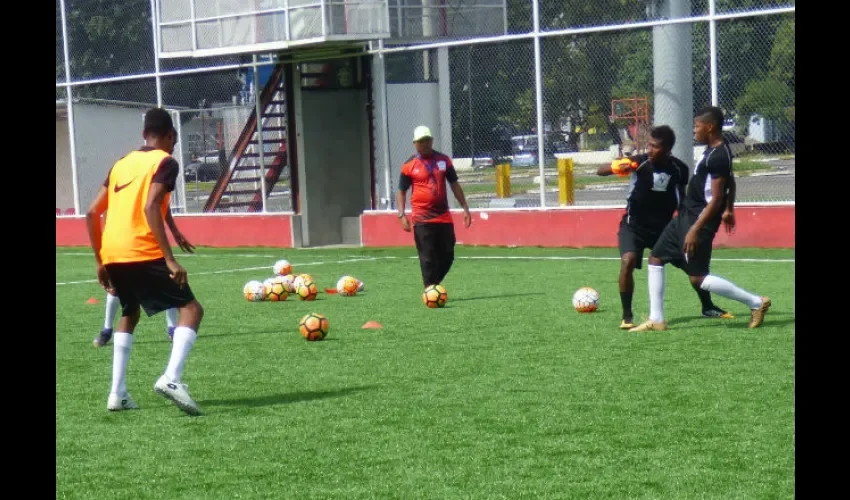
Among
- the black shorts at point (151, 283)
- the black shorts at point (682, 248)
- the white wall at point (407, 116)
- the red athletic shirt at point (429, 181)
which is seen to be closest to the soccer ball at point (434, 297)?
the red athletic shirt at point (429, 181)

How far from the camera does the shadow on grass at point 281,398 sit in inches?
335

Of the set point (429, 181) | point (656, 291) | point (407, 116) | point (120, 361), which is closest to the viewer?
point (120, 361)

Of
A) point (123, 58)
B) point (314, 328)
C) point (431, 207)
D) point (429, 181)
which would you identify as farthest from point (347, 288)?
point (123, 58)

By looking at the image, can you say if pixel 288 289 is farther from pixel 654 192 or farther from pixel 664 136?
pixel 664 136

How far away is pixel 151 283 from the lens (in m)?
8.02

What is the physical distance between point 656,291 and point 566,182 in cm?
1099

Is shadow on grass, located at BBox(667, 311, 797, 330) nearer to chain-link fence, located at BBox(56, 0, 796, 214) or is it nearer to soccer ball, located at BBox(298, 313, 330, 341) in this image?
soccer ball, located at BBox(298, 313, 330, 341)

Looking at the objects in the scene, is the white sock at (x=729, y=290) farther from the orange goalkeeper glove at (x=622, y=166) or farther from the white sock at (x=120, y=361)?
the white sock at (x=120, y=361)

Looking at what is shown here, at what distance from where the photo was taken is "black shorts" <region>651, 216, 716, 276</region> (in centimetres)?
1112

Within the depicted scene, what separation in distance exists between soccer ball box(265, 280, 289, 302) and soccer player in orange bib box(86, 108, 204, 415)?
7.41 metres

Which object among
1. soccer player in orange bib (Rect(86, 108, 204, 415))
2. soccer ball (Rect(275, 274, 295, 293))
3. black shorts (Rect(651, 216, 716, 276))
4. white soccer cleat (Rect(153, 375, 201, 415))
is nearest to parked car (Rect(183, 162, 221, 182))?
soccer ball (Rect(275, 274, 295, 293))

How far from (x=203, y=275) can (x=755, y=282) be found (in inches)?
346

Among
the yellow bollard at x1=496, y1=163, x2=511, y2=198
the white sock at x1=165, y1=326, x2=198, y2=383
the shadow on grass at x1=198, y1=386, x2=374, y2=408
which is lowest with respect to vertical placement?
the shadow on grass at x1=198, y1=386, x2=374, y2=408
